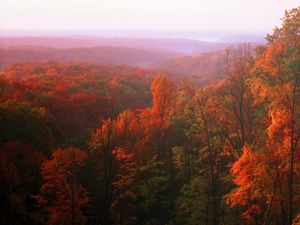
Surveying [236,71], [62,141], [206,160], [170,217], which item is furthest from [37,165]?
[236,71]

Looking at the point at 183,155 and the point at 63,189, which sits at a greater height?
the point at 183,155

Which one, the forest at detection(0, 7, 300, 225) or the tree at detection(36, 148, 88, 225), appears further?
the tree at detection(36, 148, 88, 225)

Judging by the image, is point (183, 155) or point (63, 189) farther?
point (183, 155)

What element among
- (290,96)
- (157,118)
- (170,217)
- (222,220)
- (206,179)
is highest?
(290,96)

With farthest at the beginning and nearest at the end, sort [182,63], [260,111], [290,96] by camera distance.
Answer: [182,63]
[260,111]
[290,96]

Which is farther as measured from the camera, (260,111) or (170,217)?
(170,217)

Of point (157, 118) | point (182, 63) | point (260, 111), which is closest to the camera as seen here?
point (260, 111)

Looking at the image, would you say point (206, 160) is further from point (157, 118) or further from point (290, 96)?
point (290, 96)

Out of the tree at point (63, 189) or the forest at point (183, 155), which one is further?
the tree at point (63, 189)
